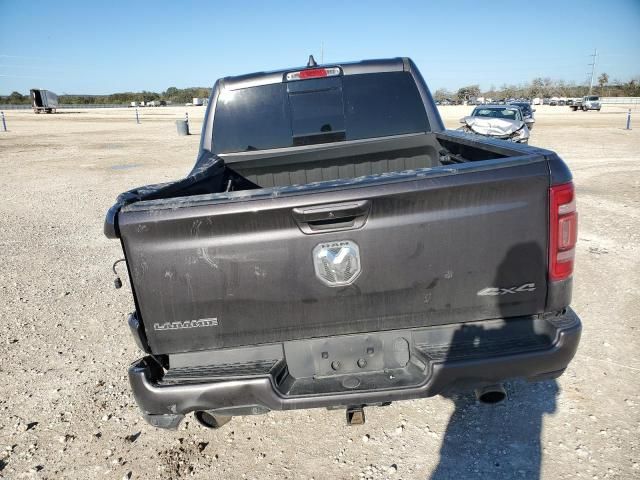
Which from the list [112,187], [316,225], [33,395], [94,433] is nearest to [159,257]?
[316,225]

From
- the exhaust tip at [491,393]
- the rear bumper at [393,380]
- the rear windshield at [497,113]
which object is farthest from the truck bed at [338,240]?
the rear windshield at [497,113]

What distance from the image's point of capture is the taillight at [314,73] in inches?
148

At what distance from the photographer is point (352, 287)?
2.19 meters

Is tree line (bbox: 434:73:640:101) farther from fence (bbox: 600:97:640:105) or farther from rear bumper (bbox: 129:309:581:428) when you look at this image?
rear bumper (bbox: 129:309:581:428)

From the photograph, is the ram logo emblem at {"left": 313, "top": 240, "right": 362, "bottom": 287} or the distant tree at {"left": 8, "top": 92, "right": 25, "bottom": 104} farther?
the distant tree at {"left": 8, "top": 92, "right": 25, "bottom": 104}

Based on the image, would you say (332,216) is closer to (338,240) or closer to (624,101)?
(338,240)

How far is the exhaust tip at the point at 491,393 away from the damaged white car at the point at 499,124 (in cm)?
1512

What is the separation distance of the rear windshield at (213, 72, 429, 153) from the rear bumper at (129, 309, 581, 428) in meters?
2.05

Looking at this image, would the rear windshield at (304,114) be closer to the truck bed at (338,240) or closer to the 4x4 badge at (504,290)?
the truck bed at (338,240)

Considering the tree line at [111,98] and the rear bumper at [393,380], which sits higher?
the tree line at [111,98]

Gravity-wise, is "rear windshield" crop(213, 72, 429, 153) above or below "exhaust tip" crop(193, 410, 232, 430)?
above

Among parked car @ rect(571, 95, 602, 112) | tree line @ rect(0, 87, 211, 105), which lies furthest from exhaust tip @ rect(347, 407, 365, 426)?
tree line @ rect(0, 87, 211, 105)

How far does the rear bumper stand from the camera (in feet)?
7.11

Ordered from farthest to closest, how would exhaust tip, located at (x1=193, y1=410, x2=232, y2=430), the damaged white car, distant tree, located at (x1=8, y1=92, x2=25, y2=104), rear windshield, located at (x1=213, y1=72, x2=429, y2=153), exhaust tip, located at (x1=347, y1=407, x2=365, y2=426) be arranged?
distant tree, located at (x1=8, y1=92, x2=25, y2=104) → the damaged white car → rear windshield, located at (x1=213, y1=72, x2=429, y2=153) → exhaust tip, located at (x1=193, y1=410, x2=232, y2=430) → exhaust tip, located at (x1=347, y1=407, x2=365, y2=426)
